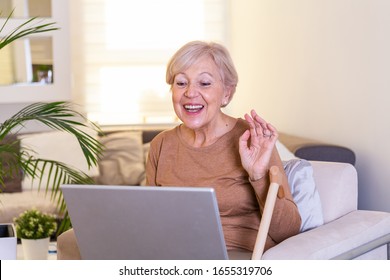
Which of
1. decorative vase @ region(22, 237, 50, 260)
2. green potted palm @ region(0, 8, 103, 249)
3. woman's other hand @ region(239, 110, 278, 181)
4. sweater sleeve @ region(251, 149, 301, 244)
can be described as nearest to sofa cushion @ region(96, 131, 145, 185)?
decorative vase @ region(22, 237, 50, 260)

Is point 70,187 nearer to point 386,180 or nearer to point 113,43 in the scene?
point 386,180

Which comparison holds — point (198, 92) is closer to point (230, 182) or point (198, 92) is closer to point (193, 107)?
point (193, 107)

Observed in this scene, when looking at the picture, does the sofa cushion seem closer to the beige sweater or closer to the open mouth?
the beige sweater

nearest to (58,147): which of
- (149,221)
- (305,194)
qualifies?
(305,194)

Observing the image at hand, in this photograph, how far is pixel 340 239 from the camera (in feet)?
7.89

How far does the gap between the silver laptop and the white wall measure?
5.74ft

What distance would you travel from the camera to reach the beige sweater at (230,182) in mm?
2477

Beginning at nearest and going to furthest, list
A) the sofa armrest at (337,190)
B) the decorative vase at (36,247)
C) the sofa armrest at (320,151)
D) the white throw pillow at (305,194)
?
the white throw pillow at (305,194) → the sofa armrest at (337,190) → the sofa armrest at (320,151) → the decorative vase at (36,247)

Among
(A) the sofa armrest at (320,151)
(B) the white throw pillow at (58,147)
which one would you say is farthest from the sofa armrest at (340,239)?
(B) the white throw pillow at (58,147)

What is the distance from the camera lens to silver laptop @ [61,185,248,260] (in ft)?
6.06

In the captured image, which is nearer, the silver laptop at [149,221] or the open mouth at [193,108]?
the silver laptop at [149,221]

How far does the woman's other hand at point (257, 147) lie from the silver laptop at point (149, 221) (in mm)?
457

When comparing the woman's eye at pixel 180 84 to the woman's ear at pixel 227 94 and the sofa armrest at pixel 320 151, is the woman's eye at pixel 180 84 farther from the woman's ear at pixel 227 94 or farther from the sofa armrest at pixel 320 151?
the sofa armrest at pixel 320 151

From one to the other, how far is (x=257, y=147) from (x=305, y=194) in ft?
1.19
